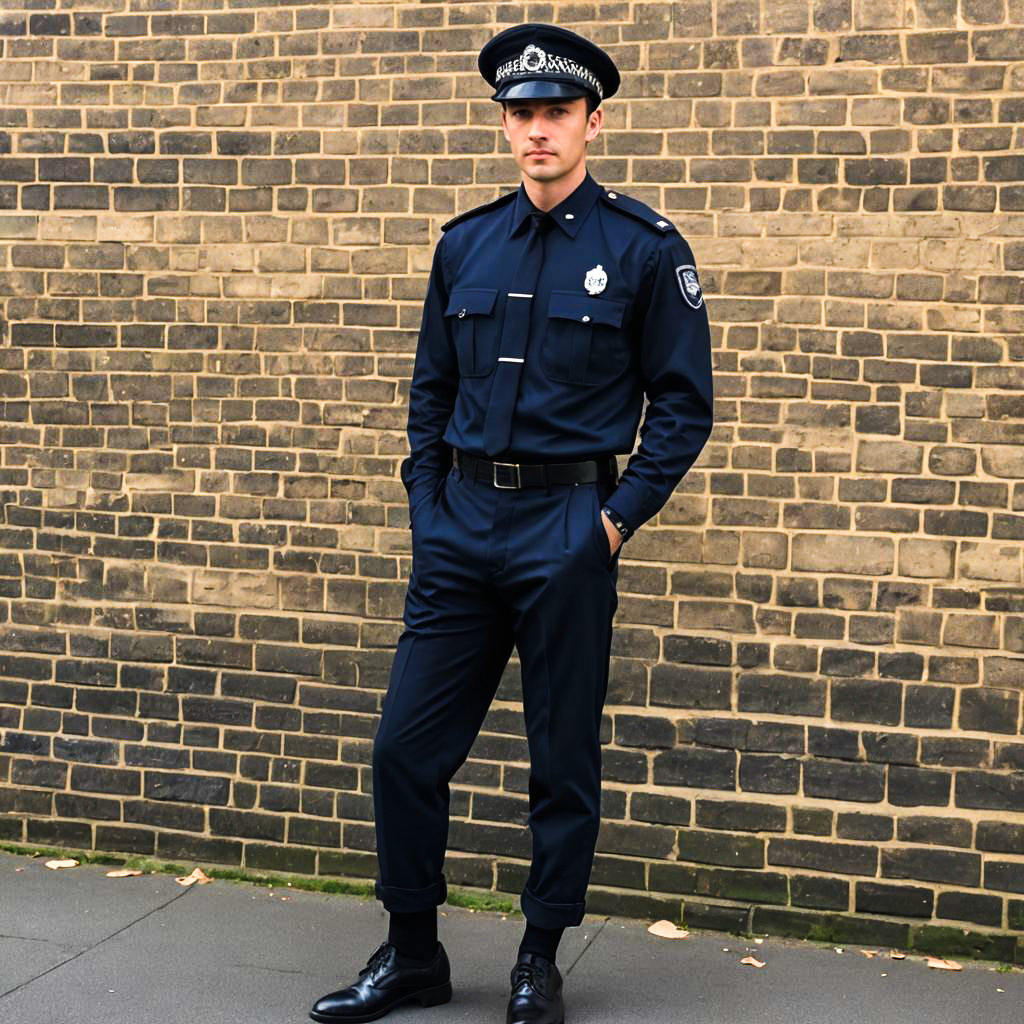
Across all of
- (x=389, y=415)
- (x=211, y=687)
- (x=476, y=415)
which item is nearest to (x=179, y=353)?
(x=389, y=415)

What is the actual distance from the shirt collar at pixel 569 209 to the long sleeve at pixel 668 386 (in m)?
0.21

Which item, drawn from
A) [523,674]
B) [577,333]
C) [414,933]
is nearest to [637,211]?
[577,333]

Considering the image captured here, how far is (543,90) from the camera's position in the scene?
12.3 ft

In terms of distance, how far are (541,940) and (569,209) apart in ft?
6.07

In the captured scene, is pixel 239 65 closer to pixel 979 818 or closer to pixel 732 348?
pixel 732 348

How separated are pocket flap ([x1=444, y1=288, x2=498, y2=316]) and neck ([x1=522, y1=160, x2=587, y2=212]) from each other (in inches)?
9.9

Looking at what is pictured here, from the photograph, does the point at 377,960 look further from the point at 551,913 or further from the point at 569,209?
the point at 569,209

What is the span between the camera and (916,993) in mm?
4281

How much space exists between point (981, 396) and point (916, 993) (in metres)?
1.77

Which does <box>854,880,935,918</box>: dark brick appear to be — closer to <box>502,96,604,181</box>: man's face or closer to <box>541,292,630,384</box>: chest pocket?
<box>541,292,630,384</box>: chest pocket

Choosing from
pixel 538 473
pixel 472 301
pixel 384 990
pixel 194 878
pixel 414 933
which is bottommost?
pixel 194 878

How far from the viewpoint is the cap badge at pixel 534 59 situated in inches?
148

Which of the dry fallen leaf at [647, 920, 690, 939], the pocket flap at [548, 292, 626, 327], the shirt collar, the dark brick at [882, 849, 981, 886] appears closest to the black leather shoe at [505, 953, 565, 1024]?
the dry fallen leaf at [647, 920, 690, 939]

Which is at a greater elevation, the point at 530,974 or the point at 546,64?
the point at 546,64
